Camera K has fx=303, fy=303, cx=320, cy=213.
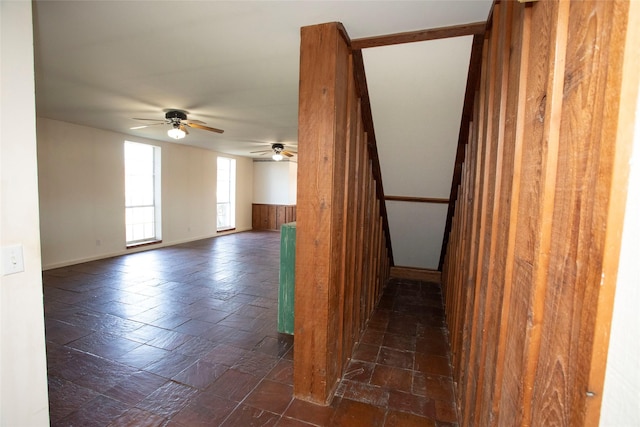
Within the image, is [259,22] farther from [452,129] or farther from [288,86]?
[452,129]

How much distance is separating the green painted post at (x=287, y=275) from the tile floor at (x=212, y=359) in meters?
0.15

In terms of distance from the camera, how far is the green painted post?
2.82 m

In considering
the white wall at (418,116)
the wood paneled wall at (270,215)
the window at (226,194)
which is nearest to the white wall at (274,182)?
the wood paneled wall at (270,215)

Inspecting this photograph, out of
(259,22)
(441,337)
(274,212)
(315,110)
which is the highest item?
(259,22)

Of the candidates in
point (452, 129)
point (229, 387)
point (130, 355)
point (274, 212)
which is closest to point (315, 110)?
point (452, 129)

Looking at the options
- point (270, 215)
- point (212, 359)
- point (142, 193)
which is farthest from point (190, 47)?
point (270, 215)

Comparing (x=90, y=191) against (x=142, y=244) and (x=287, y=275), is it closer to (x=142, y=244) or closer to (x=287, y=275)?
(x=142, y=244)

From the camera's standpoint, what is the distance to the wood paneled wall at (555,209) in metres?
0.51

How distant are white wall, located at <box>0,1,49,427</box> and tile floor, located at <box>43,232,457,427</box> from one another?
70 centimetres

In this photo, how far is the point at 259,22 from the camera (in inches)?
72.7

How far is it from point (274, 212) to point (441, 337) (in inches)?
305

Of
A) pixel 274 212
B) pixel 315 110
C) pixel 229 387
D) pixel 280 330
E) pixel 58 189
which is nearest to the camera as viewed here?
pixel 315 110

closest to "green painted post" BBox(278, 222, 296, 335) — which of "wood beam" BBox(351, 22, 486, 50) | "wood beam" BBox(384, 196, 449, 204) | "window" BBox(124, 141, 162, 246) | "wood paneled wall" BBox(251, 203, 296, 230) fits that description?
"wood beam" BBox(384, 196, 449, 204)

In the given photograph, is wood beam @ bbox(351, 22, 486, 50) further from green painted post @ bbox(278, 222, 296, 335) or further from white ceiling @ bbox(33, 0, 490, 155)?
green painted post @ bbox(278, 222, 296, 335)
